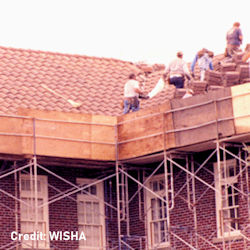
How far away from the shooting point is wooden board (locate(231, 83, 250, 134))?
122ft

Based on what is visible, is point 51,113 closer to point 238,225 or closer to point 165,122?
point 165,122

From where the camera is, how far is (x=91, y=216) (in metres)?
41.8

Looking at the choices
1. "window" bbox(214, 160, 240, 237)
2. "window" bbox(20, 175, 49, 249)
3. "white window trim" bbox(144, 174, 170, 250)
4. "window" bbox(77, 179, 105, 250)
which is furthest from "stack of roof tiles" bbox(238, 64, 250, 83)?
"window" bbox(20, 175, 49, 249)

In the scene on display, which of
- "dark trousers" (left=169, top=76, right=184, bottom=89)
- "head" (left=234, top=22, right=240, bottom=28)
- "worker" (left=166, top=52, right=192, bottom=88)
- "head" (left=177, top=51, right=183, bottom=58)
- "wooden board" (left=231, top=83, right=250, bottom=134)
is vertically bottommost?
"wooden board" (left=231, top=83, right=250, bottom=134)

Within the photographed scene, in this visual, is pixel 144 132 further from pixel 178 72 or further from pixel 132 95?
pixel 178 72

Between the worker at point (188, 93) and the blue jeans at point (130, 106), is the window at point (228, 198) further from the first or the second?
the blue jeans at point (130, 106)

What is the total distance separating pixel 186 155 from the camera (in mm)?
39562

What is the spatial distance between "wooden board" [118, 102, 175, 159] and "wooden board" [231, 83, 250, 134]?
2.38 meters

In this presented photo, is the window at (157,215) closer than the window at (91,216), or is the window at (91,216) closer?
the window at (157,215)

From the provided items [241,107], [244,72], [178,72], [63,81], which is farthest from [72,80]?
[241,107]

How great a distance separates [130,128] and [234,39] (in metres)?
4.66

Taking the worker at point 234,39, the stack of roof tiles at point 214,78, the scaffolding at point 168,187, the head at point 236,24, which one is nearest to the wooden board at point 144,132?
the scaffolding at point 168,187

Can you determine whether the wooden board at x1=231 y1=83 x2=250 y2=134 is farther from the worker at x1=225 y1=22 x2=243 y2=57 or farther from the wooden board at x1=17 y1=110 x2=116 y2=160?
the worker at x1=225 y1=22 x2=243 y2=57

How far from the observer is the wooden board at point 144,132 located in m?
39.2
